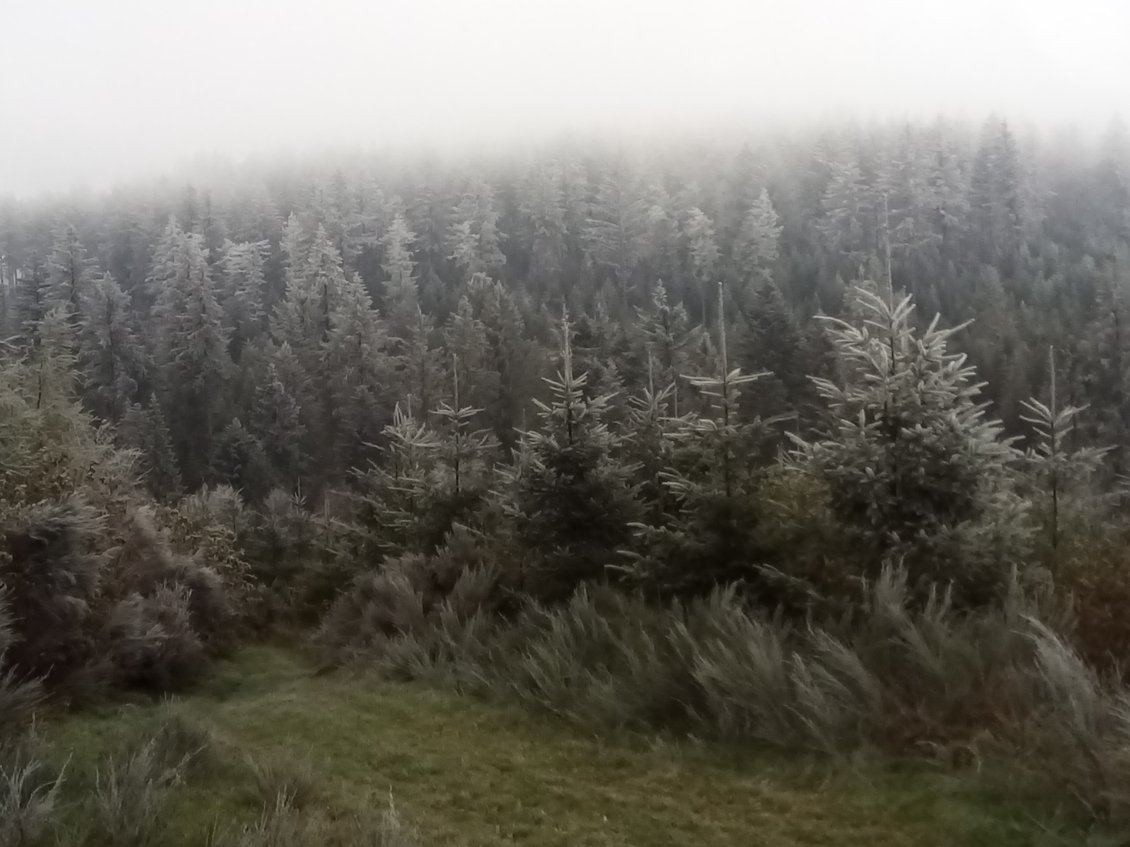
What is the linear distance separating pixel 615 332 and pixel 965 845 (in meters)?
32.5

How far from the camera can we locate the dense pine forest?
22.2 ft

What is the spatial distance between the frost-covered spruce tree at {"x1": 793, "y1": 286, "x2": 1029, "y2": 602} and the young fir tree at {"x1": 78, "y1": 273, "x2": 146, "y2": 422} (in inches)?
1327

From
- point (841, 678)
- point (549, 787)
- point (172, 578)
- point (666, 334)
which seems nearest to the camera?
point (549, 787)

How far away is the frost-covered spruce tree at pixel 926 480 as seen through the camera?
781 centimetres

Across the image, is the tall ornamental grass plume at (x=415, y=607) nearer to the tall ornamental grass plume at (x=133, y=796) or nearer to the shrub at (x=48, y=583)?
the shrub at (x=48, y=583)

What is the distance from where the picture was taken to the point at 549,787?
6.13 metres

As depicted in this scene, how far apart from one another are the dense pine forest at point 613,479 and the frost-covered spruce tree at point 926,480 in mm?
34

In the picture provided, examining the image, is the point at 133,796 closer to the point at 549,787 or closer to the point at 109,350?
the point at 549,787

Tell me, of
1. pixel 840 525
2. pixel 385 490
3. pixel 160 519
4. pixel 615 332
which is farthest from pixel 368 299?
pixel 840 525

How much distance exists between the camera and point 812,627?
759 cm

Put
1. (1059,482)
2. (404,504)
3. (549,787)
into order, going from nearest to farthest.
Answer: (549,787), (1059,482), (404,504)

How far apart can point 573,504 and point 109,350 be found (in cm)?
3447

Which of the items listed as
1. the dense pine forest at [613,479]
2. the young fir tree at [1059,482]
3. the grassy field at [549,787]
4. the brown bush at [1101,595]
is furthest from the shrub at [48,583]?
the young fir tree at [1059,482]

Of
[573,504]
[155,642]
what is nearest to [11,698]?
[155,642]
